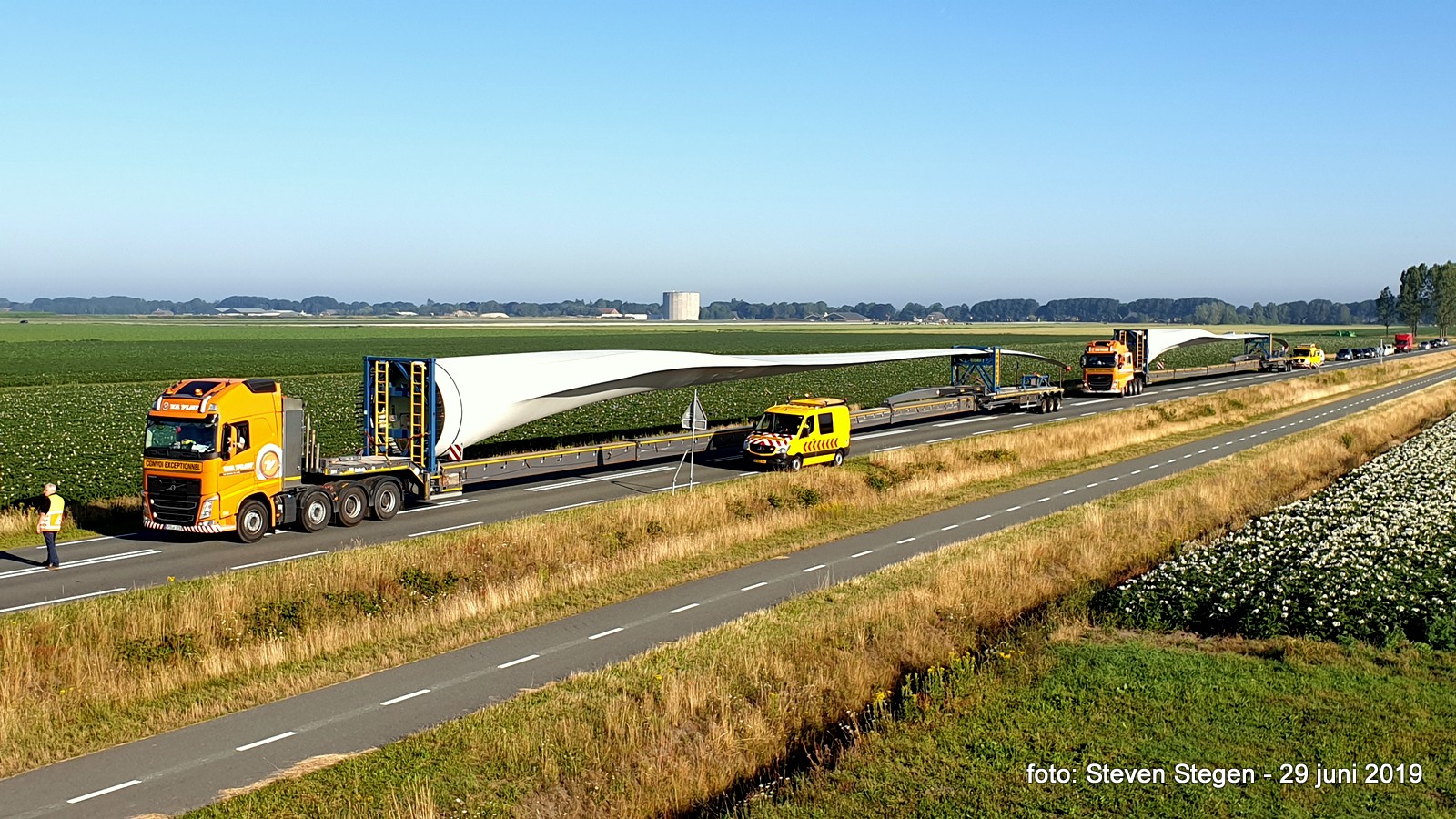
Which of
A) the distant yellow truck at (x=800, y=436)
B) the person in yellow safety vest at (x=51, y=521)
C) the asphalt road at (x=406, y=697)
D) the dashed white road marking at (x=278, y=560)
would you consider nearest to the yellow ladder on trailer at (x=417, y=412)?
the dashed white road marking at (x=278, y=560)

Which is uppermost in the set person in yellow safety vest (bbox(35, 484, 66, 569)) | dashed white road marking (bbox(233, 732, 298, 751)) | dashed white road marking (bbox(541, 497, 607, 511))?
person in yellow safety vest (bbox(35, 484, 66, 569))

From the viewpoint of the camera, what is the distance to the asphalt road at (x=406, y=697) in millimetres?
12234

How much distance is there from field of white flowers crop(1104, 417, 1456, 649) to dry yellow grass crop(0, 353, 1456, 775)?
867 centimetres

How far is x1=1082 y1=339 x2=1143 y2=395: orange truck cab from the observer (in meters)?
69.0

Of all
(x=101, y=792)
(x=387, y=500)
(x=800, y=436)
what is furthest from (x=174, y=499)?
(x=800, y=436)

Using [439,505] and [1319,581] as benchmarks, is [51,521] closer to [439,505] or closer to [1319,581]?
[439,505]

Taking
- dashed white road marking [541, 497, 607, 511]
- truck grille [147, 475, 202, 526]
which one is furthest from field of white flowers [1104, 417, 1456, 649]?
truck grille [147, 475, 202, 526]

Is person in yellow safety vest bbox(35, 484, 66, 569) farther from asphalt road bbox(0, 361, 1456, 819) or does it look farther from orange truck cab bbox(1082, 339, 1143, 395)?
orange truck cab bbox(1082, 339, 1143, 395)

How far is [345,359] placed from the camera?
112 m

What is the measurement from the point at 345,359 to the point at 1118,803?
109 m

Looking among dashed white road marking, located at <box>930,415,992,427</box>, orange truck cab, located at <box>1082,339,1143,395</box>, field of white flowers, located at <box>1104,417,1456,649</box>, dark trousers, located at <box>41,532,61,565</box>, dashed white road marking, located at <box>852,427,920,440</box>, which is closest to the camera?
field of white flowers, located at <box>1104,417,1456,649</box>

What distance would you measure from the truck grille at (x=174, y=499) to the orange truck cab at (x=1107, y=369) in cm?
5538

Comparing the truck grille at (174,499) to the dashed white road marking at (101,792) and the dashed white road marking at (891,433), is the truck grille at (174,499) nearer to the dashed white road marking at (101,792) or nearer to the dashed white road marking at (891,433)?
the dashed white road marking at (101,792)

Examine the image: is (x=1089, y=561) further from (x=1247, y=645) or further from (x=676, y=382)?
(x=676, y=382)
